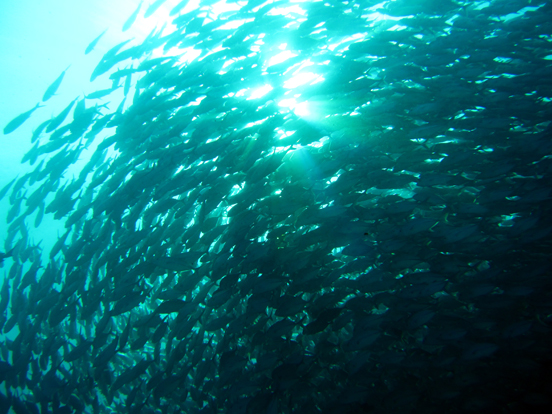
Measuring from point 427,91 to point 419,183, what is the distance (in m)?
1.54

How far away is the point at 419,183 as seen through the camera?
131 inches

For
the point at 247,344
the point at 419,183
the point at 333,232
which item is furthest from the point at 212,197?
the point at 419,183

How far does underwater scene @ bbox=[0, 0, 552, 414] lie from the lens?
3.15 m

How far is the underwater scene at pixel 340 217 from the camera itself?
3.15m

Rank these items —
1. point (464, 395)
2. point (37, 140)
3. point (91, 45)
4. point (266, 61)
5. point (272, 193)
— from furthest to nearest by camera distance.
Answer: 1. point (37, 140)
2. point (91, 45)
3. point (266, 61)
4. point (272, 193)
5. point (464, 395)

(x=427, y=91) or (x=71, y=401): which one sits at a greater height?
(x=427, y=91)

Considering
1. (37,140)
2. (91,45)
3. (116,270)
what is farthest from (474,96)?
(37,140)

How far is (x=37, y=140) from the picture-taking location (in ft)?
16.8

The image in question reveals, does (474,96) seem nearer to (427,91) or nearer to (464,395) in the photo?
(427,91)

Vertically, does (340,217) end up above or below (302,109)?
below

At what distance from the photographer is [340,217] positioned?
3.49m

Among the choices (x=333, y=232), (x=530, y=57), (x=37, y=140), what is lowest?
(x=333, y=232)

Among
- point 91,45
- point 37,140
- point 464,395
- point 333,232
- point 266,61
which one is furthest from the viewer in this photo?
point 37,140

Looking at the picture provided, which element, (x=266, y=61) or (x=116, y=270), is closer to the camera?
(x=116, y=270)
